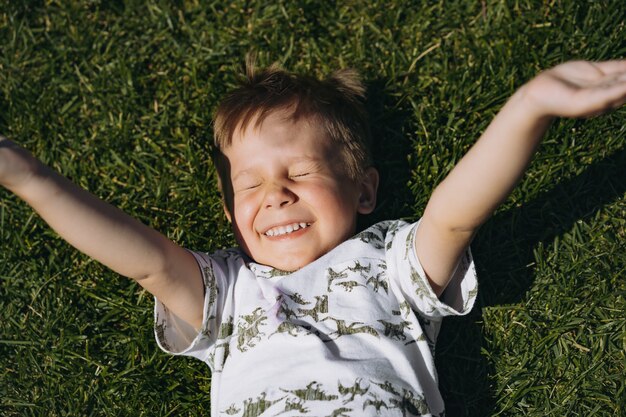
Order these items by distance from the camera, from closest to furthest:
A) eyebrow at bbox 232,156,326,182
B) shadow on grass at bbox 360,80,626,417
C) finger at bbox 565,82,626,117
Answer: finger at bbox 565,82,626,117, eyebrow at bbox 232,156,326,182, shadow on grass at bbox 360,80,626,417

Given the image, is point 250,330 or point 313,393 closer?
point 313,393

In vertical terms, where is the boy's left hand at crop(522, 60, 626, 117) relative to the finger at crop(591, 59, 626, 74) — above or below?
below

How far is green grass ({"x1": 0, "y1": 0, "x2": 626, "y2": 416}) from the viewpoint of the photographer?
342cm

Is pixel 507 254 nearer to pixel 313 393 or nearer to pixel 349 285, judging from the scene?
pixel 349 285

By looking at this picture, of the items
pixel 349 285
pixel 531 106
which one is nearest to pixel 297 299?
pixel 349 285

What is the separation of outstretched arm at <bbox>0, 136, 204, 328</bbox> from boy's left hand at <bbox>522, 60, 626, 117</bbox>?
4.63ft

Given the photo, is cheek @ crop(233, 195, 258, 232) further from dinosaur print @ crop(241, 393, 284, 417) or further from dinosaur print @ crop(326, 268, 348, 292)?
dinosaur print @ crop(241, 393, 284, 417)

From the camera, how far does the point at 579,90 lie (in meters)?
2.25

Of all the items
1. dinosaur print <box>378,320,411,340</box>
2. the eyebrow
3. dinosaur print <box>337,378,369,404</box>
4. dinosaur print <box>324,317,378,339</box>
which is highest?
the eyebrow

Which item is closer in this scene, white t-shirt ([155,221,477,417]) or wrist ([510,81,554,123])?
wrist ([510,81,554,123])

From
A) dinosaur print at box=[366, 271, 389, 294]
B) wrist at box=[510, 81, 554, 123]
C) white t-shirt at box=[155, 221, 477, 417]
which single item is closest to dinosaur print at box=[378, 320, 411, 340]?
white t-shirt at box=[155, 221, 477, 417]

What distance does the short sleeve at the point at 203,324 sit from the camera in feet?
9.97

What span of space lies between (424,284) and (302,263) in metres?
0.51

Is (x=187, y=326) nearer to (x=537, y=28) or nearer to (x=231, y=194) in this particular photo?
(x=231, y=194)
